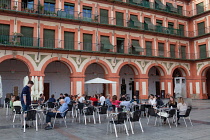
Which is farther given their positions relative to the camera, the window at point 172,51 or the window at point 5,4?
the window at point 172,51

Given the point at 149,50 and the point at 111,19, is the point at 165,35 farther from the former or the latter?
the point at 111,19

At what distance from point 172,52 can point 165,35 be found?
2.47 metres

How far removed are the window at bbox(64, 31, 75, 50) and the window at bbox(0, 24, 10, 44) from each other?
5215 millimetres

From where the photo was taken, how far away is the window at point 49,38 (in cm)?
2017

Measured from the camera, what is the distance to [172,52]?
27984 mm

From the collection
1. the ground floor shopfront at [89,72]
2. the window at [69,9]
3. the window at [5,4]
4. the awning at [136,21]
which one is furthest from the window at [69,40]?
the awning at [136,21]

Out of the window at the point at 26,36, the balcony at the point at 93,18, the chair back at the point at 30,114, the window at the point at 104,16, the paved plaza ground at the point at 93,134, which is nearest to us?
the paved plaza ground at the point at 93,134

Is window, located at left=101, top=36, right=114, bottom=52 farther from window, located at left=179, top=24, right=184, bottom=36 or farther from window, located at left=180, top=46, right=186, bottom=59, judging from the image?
window, located at left=179, top=24, right=184, bottom=36

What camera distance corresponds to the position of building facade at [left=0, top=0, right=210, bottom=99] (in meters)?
19.3

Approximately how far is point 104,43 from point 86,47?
213 cm

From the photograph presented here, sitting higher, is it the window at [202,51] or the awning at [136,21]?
the awning at [136,21]

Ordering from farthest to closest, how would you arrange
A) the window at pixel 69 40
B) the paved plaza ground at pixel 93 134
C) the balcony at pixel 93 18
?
the window at pixel 69 40 < the balcony at pixel 93 18 < the paved plaza ground at pixel 93 134

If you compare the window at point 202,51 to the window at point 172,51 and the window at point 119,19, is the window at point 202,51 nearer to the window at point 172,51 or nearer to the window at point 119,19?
the window at point 172,51

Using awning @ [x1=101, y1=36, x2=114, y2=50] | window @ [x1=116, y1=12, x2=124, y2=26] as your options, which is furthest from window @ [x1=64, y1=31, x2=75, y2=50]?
window @ [x1=116, y1=12, x2=124, y2=26]
